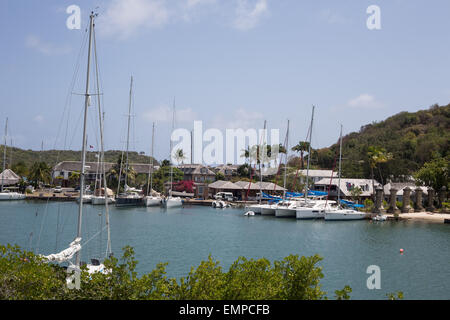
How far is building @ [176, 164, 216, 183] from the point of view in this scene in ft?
350

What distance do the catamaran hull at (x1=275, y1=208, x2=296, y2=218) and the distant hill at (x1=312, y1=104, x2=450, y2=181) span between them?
2672 centimetres

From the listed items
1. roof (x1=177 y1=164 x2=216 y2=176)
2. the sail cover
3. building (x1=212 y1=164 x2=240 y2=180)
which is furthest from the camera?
building (x1=212 y1=164 x2=240 y2=180)

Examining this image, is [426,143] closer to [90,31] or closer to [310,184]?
[310,184]

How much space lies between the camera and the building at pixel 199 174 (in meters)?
107

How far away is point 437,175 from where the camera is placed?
2608 inches

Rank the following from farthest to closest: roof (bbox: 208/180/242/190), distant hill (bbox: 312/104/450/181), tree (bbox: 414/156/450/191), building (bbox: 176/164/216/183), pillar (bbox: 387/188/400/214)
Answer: building (bbox: 176/164/216/183)
roof (bbox: 208/180/242/190)
distant hill (bbox: 312/104/450/181)
tree (bbox: 414/156/450/191)
pillar (bbox: 387/188/400/214)

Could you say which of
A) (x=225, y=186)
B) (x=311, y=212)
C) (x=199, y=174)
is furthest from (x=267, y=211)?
(x=199, y=174)

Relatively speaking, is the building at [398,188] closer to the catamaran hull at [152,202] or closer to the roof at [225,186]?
the roof at [225,186]

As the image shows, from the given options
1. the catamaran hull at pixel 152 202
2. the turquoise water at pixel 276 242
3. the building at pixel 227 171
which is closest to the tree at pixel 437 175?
the turquoise water at pixel 276 242

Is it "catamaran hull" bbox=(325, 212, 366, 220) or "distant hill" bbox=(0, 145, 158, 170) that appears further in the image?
"distant hill" bbox=(0, 145, 158, 170)

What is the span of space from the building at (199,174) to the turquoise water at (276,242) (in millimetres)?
46505

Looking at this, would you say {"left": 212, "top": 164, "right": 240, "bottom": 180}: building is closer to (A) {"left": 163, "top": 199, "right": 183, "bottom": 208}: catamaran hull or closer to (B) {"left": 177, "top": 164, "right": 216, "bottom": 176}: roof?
(B) {"left": 177, "top": 164, "right": 216, "bottom": 176}: roof

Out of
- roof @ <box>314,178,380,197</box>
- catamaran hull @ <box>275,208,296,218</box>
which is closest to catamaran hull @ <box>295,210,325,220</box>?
catamaran hull @ <box>275,208,296,218</box>
